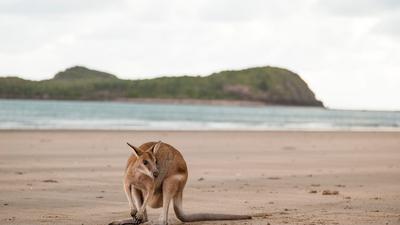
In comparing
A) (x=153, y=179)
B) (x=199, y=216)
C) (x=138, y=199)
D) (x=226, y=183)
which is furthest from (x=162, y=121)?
(x=153, y=179)

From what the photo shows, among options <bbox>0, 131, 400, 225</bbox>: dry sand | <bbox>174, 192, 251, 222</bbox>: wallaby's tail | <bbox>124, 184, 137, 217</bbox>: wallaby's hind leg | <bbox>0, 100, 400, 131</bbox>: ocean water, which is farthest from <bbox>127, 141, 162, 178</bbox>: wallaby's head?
<bbox>0, 100, 400, 131</bbox>: ocean water

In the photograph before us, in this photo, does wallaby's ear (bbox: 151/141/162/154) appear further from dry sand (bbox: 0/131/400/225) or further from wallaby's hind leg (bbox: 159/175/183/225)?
dry sand (bbox: 0/131/400/225)

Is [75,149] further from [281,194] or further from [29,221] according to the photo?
[29,221]

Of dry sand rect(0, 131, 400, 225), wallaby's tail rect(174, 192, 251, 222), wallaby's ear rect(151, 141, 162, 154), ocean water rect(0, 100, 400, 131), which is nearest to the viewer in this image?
wallaby's ear rect(151, 141, 162, 154)

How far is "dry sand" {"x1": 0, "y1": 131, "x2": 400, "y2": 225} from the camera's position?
9180mm

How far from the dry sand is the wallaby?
2.47ft

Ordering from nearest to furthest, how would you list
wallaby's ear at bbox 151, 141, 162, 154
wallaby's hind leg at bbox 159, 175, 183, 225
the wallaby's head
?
1. the wallaby's head
2. wallaby's ear at bbox 151, 141, 162, 154
3. wallaby's hind leg at bbox 159, 175, 183, 225

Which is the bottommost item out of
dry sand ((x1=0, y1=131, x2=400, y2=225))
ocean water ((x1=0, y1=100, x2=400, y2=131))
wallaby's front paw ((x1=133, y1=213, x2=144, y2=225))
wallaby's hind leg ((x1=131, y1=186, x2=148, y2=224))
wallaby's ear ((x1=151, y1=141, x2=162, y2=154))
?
ocean water ((x1=0, y1=100, x2=400, y2=131))

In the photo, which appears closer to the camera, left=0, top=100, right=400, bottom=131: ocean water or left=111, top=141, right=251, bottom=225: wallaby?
left=111, top=141, right=251, bottom=225: wallaby

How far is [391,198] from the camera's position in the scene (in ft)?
36.7

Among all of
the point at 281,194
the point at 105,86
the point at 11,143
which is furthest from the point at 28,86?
the point at 281,194

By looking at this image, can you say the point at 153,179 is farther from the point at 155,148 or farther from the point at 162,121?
the point at 162,121

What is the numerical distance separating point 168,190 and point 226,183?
5.25 m

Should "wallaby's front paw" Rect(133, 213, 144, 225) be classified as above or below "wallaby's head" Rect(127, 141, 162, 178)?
below
